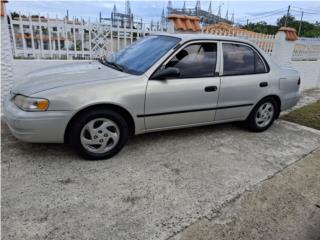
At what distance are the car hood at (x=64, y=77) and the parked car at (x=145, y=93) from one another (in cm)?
1

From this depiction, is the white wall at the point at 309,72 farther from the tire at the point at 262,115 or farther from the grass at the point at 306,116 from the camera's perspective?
the tire at the point at 262,115

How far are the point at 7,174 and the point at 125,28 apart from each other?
4.16 m

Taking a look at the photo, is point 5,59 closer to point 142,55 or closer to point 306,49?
point 142,55

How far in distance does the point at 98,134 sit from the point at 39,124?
0.69m

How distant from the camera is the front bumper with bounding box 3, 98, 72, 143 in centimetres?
305

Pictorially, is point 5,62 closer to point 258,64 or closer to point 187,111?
point 187,111

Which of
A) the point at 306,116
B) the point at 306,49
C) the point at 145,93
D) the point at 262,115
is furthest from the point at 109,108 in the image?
the point at 306,49

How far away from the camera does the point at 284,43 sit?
8312mm

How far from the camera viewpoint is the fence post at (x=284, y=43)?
8.23 m

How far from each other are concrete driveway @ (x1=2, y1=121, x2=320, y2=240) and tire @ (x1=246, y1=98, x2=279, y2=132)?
0.38 m

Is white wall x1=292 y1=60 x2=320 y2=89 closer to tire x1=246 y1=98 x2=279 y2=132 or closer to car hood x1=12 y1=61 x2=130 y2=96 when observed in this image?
tire x1=246 y1=98 x2=279 y2=132

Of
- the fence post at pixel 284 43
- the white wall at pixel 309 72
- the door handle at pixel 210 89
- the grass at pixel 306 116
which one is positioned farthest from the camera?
the white wall at pixel 309 72

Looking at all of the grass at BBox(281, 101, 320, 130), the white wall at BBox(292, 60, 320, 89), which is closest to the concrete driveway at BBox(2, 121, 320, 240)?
the grass at BBox(281, 101, 320, 130)

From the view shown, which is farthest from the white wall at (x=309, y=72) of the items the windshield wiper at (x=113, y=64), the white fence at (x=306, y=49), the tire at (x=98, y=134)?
the tire at (x=98, y=134)
